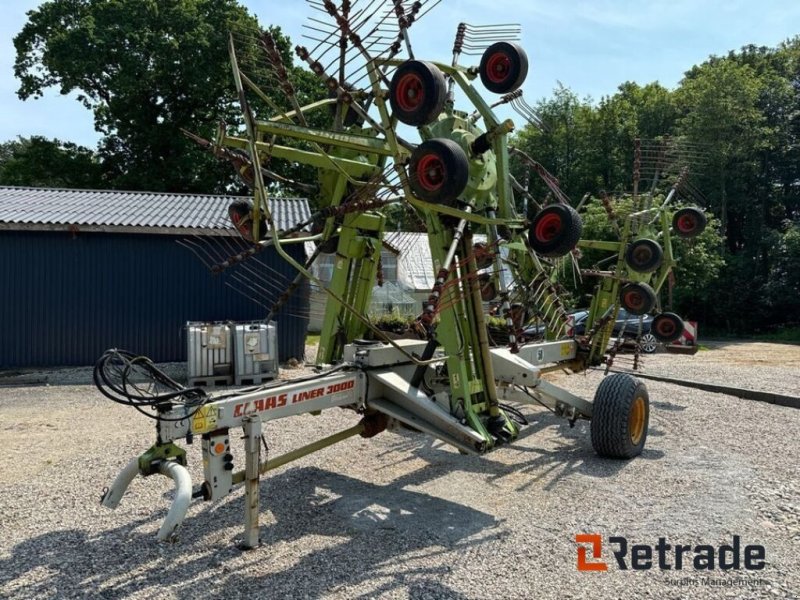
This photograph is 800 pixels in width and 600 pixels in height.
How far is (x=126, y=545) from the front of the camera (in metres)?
4.67

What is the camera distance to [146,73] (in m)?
28.4

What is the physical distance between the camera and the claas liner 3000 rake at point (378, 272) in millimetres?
4402

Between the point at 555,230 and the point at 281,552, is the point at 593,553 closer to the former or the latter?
the point at 281,552

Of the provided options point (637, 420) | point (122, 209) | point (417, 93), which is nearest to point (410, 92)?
point (417, 93)

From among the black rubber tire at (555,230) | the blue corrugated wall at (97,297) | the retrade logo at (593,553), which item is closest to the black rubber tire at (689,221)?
the black rubber tire at (555,230)

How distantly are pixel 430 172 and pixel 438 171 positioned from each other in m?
0.07

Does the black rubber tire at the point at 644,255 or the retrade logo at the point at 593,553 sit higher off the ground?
the black rubber tire at the point at 644,255

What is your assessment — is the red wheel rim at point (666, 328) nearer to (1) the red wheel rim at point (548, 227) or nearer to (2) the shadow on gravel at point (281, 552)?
(1) the red wheel rim at point (548, 227)

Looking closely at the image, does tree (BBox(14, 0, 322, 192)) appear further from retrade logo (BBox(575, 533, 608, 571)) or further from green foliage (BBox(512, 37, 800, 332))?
retrade logo (BBox(575, 533, 608, 571))

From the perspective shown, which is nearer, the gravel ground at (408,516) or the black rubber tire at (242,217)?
the gravel ground at (408,516)

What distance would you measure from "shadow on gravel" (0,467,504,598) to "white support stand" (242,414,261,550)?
12cm

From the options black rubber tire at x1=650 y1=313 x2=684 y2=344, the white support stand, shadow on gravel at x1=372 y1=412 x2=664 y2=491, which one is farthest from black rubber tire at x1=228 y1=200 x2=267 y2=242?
black rubber tire at x1=650 y1=313 x2=684 y2=344

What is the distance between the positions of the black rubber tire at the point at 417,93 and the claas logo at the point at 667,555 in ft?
10.7

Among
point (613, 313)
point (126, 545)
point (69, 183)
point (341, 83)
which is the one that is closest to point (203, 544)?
point (126, 545)
